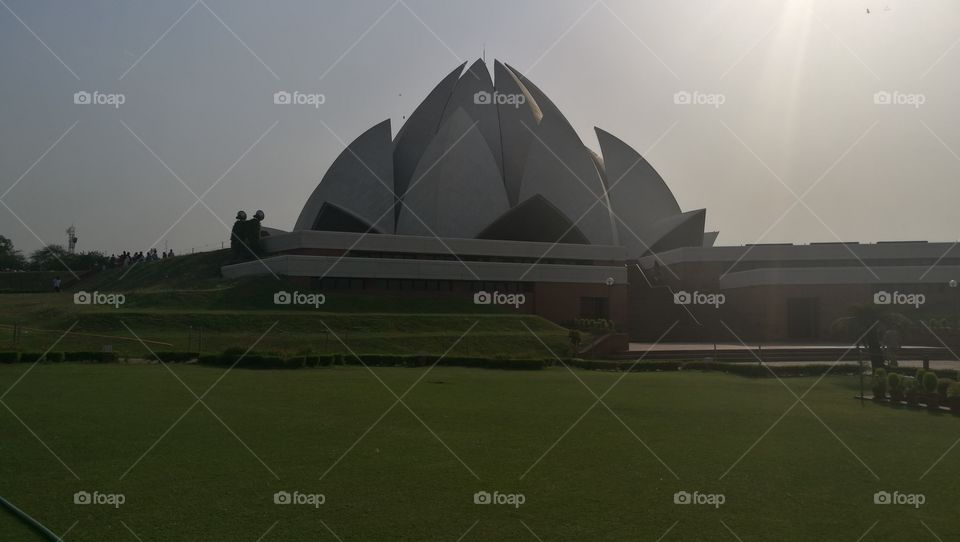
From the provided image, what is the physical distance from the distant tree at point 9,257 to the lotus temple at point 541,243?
25.4 meters

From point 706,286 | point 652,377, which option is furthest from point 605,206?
point 652,377

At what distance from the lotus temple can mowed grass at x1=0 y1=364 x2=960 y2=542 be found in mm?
17718

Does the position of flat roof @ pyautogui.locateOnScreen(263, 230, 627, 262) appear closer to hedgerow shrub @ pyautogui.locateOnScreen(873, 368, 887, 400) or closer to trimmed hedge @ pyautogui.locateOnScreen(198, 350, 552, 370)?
trimmed hedge @ pyautogui.locateOnScreen(198, 350, 552, 370)

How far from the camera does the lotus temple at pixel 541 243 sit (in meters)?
28.3

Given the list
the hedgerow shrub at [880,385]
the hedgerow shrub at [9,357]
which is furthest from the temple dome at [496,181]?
the hedgerow shrub at [880,385]

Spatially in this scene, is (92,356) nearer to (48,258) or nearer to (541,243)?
(541,243)

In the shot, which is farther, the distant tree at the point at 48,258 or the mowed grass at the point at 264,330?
the distant tree at the point at 48,258

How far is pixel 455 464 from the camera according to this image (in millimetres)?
6180

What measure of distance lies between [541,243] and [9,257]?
40.0 meters

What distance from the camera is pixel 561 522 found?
16.0 feet

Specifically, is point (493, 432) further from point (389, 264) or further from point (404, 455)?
point (389, 264)

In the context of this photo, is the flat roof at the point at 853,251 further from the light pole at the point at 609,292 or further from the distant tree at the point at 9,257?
the distant tree at the point at 9,257

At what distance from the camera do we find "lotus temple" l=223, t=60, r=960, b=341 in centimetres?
2831

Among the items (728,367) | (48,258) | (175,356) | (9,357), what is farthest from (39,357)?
(48,258)
